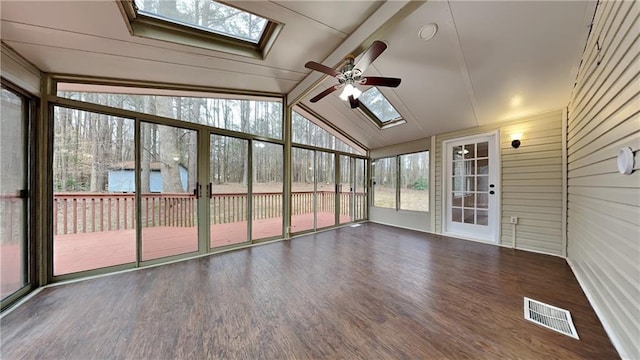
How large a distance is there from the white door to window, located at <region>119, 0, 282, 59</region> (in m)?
4.18

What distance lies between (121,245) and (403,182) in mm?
5547

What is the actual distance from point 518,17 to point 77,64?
472cm

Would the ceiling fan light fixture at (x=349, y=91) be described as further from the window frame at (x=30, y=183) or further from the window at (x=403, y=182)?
the window frame at (x=30, y=183)

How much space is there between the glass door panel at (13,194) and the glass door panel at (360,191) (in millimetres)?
5622

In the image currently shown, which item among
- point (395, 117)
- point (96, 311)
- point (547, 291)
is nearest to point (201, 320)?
point (96, 311)

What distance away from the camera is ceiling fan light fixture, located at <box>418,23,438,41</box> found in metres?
2.35

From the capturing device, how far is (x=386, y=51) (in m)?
2.79

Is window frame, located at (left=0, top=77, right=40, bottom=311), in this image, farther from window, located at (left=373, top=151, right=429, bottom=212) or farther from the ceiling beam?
window, located at (left=373, top=151, right=429, bottom=212)

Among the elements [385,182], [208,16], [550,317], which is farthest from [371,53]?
[385,182]

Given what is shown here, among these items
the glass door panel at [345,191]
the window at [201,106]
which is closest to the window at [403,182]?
the glass door panel at [345,191]

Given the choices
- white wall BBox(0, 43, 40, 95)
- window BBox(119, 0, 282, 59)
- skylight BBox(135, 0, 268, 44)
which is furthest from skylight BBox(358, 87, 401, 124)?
white wall BBox(0, 43, 40, 95)

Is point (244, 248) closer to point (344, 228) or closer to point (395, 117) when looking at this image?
point (344, 228)

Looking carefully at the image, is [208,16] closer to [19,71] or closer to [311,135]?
[19,71]

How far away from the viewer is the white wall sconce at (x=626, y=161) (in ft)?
4.41
